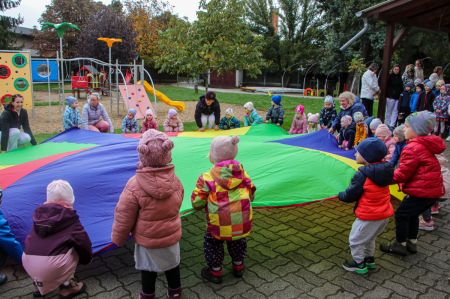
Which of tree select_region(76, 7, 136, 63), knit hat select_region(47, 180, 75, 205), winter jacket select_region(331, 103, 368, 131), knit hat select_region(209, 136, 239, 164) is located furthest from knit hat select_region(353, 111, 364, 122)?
tree select_region(76, 7, 136, 63)

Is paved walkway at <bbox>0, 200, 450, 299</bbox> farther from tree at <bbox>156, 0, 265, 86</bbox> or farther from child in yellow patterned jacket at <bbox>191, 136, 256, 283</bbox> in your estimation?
tree at <bbox>156, 0, 265, 86</bbox>

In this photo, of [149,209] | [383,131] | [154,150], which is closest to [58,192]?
[149,209]

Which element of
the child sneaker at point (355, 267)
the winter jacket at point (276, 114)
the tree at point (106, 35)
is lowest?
the child sneaker at point (355, 267)

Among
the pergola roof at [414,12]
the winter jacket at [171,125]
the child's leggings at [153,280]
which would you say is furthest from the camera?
the pergola roof at [414,12]

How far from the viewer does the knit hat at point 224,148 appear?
9.07 ft

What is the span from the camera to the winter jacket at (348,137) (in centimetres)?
560

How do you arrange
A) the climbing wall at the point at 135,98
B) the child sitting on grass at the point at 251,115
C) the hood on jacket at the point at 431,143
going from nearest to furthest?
the hood on jacket at the point at 431,143, the child sitting on grass at the point at 251,115, the climbing wall at the point at 135,98

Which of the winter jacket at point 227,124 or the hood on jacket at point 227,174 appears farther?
the winter jacket at point 227,124

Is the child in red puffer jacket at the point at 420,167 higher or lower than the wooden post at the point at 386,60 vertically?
lower

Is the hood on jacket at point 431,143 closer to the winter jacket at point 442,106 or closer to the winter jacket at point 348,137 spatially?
the winter jacket at point 348,137

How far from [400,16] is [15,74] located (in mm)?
9744

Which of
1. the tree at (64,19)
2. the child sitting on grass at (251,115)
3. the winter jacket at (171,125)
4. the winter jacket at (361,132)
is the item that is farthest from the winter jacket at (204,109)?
the tree at (64,19)

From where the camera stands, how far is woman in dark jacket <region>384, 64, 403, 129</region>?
909cm

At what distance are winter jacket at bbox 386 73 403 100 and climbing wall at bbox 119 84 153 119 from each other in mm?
6830
